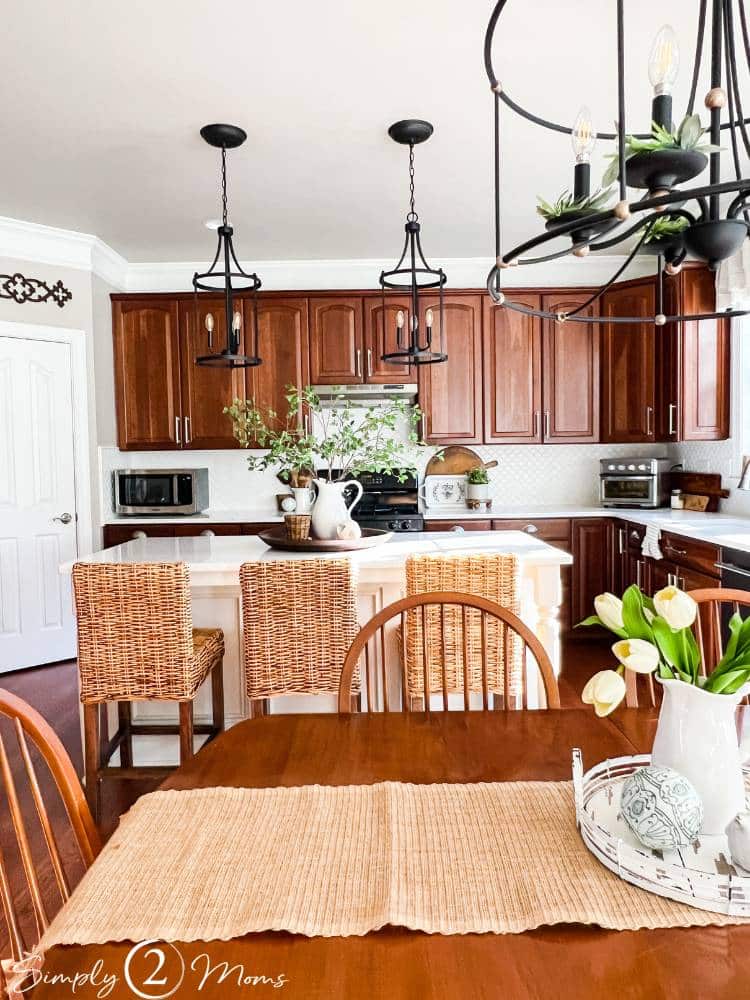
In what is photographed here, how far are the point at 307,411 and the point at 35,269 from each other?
190cm

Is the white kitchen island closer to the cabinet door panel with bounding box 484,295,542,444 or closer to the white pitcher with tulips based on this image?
the white pitcher with tulips

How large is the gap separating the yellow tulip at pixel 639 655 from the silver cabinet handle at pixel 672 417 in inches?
149

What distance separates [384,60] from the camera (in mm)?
2436

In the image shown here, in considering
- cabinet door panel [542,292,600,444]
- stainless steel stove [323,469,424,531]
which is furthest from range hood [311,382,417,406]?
cabinet door panel [542,292,600,444]

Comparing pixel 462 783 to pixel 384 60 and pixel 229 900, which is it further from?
pixel 384 60

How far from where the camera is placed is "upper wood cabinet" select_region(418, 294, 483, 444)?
15.7ft

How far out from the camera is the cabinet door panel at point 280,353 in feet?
15.7

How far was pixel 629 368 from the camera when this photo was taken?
460 cm

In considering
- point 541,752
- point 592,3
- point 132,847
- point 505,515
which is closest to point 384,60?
point 592,3

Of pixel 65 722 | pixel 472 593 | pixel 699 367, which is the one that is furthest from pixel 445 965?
pixel 699 367

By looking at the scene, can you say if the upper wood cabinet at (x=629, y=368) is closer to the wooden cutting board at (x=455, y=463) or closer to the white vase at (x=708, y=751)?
the wooden cutting board at (x=455, y=463)

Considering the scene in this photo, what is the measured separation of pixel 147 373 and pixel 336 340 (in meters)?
1.36

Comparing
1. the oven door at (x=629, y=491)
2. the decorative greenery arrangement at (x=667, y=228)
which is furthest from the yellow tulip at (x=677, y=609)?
the oven door at (x=629, y=491)

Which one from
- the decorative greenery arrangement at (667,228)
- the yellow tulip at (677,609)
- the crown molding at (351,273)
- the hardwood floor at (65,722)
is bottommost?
the hardwood floor at (65,722)
